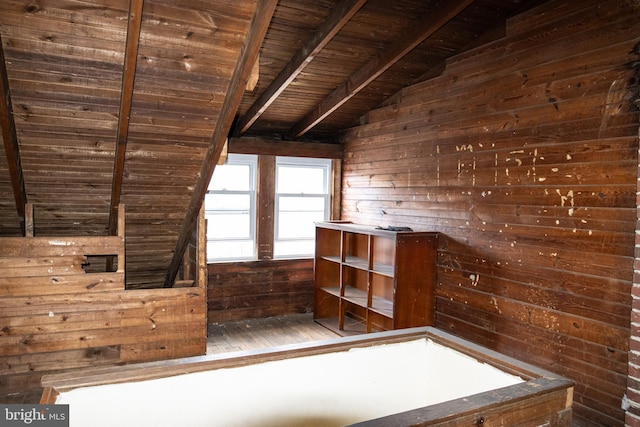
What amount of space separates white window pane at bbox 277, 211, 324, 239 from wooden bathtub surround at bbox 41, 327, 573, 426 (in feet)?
12.4

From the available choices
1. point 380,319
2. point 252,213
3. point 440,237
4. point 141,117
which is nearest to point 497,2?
point 440,237

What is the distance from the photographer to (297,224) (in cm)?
569

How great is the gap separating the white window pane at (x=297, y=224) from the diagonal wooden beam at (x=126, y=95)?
2304mm

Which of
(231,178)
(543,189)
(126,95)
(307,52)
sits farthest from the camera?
(231,178)

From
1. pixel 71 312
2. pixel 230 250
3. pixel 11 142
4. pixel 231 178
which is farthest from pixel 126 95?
pixel 230 250

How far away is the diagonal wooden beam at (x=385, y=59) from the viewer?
119 inches

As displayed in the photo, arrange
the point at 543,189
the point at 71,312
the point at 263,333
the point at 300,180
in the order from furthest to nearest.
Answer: the point at 300,180 < the point at 263,333 < the point at 71,312 < the point at 543,189

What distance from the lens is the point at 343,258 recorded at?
4.70 m

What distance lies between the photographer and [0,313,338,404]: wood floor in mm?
4391

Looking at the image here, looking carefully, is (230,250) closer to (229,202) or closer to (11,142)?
(229,202)

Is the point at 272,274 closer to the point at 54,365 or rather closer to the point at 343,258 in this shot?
the point at 343,258

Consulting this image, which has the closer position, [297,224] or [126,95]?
[126,95]

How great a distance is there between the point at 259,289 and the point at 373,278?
1.44 meters

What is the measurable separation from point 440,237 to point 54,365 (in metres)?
3.25
